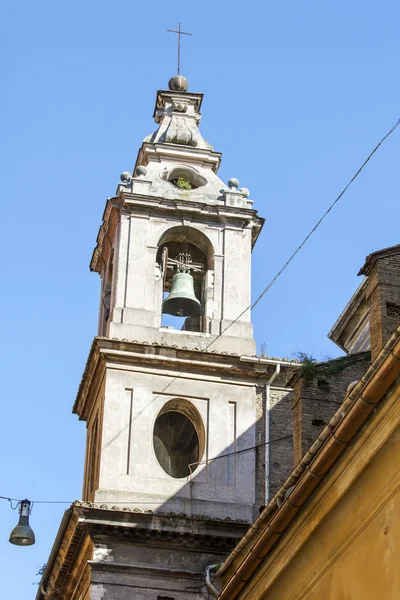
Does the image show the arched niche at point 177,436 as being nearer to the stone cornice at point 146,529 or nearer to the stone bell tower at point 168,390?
the stone bell tower at point 168,390

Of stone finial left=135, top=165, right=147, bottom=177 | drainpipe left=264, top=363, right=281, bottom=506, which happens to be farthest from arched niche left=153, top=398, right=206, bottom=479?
stone finial left=135, top=165, right=147, bottom=177

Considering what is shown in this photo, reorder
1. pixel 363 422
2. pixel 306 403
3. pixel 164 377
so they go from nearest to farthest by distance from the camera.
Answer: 1. pixel 363 422
2. pixel 306 403
3. pixel 164 377

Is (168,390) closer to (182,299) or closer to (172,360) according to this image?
(172,360)

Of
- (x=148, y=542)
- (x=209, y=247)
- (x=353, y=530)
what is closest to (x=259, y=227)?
(x=209, y=247)

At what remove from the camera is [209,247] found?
980 inches

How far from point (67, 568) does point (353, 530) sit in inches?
473

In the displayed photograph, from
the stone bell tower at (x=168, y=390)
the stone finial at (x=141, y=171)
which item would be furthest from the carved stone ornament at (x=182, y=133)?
the stone finial at (x=141, y=171)

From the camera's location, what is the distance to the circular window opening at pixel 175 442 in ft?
76.4

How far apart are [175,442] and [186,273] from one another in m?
3.16

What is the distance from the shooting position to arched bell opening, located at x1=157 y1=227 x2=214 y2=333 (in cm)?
2405

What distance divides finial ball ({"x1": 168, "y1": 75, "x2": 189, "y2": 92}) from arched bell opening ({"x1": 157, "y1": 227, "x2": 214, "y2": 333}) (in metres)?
4.32

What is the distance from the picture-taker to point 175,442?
929 inches

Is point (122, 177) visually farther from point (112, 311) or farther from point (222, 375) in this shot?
point (222, 375)

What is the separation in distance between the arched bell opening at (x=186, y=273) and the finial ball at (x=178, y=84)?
14.2 ft
